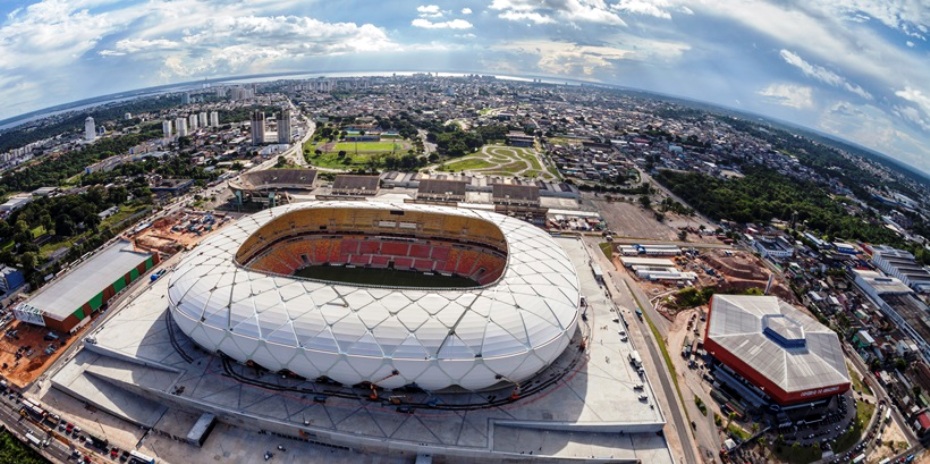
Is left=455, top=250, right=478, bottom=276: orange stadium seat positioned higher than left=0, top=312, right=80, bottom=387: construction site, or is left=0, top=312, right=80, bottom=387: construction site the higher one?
left=455, top=250, right=478, bottom=276: orange stadium seat

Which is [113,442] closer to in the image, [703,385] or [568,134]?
[703,385]

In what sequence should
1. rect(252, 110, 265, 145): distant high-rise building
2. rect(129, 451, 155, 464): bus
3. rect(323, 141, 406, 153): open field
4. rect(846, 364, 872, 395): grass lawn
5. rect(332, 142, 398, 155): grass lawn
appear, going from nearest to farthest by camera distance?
rect(129, 451, 155, 464): bus, rect(846, 364, 872, 395): grass lawn, rect(332, 142, 398, 155): grass lawn, rect(323, 141, 406, 153): open field, rect(252, 110, 265, 145): distant high-rise building

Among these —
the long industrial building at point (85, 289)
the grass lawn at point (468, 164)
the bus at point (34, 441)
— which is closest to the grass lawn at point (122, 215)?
the long industrial building at point (85, 289)

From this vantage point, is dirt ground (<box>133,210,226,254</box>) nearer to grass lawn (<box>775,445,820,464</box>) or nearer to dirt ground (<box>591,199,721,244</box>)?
dirt ground (<box>591,199,721,244</box>)

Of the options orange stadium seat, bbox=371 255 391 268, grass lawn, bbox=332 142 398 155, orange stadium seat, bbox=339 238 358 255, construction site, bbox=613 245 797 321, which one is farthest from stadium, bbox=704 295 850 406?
grass lawn, bbox=332 142 398 155

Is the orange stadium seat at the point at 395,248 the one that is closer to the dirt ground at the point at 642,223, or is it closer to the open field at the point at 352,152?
the dirt ground at the point at 642,223

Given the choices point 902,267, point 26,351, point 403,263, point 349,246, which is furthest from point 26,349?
point 902,267

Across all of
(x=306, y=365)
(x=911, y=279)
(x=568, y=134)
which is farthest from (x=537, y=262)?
(x=568, y=134)
